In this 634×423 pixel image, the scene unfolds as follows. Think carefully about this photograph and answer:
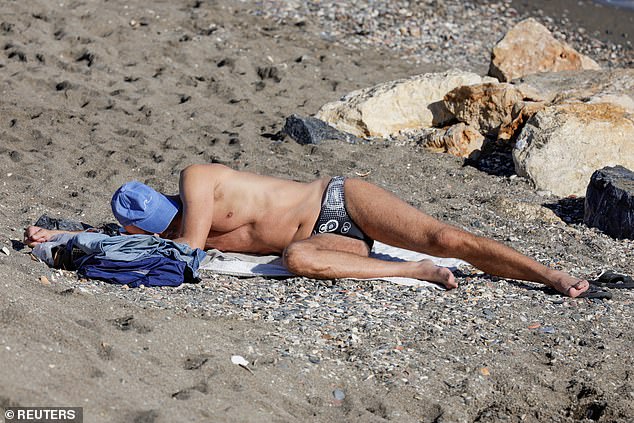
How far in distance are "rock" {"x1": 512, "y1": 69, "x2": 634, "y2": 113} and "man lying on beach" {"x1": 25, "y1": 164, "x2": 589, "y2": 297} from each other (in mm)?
2948

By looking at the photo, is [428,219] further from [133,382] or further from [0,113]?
[0,113]

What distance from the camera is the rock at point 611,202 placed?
590 centimetres

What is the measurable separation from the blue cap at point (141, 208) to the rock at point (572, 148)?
124 inches

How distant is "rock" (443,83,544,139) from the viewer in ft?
24.1

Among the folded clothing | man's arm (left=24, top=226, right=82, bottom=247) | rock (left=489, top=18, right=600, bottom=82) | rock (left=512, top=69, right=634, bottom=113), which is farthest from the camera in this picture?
rock (left=489, top=18, right=600, bottom=82)

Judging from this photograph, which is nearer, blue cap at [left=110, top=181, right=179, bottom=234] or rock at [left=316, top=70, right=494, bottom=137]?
blue cap at [left=110, top=181, right=179, bottom=234]

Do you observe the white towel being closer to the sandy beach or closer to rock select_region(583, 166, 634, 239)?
the sandy beach

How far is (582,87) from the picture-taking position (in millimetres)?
7660

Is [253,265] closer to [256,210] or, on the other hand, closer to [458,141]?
A: [256,210]

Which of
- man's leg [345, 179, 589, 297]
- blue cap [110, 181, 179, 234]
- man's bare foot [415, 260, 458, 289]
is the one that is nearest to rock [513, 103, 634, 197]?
man's leg [345, 179, 589, 297]

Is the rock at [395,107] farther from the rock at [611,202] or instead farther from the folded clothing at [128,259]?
the folded clothing at [128,259]

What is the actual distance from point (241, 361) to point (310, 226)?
→ 144 cm

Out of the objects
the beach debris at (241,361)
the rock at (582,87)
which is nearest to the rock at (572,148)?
the rock at (582,87)

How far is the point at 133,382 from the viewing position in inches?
131
